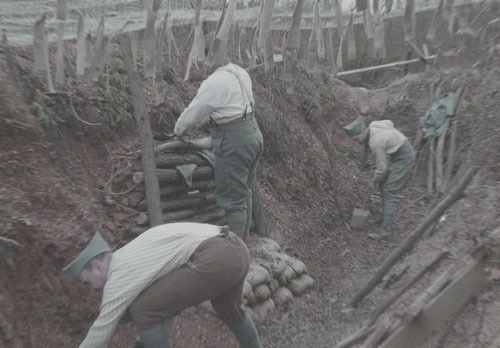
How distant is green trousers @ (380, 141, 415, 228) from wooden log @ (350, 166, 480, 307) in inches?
99.4

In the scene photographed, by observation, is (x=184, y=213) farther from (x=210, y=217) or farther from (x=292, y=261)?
(x=292, y=261)

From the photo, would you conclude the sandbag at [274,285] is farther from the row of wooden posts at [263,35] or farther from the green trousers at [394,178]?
the green trousers at [394,178]

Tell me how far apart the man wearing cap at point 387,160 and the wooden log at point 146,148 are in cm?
367

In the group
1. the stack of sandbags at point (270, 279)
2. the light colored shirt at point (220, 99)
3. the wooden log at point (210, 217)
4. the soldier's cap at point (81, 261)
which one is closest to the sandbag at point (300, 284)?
the stack of sandbags at point (270, 279)

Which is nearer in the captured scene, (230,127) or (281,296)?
(230,127)

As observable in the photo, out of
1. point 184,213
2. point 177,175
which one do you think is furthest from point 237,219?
point 177,175

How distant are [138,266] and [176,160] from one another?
237cm

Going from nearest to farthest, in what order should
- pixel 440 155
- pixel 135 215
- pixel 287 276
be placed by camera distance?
pixel 135 215 < pixel 287 276 < pixel 440 155

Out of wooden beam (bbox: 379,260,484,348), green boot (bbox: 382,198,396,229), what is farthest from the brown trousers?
green boot (bbox: 382,198,396,229)

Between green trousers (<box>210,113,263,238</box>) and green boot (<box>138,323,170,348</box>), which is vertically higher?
green trousers (<box>210,113,263,238</box>)

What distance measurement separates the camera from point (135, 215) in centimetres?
446

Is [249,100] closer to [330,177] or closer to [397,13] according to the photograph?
[397,13]

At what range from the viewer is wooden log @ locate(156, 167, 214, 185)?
4641 mm

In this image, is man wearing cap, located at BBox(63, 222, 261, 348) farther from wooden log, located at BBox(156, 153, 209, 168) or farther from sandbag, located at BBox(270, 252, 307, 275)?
sandbag, located at BBox(270, 252, 307, 275)
